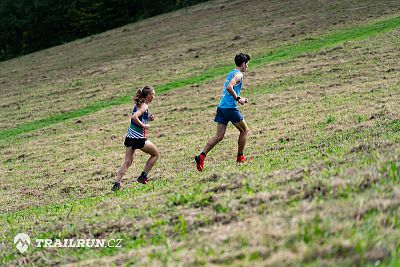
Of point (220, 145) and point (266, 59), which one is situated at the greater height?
point (266, 59)

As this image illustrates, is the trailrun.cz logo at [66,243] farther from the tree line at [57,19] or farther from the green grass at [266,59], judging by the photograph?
the tree line at [57,19]

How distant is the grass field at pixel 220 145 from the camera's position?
500 cm

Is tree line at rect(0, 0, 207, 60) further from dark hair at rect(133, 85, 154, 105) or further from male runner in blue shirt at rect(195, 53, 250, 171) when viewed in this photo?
dark hair at rect(133, 85, 154, 105)

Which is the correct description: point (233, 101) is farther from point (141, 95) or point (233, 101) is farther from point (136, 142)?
point (136, 142)

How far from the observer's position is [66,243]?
6512 mm

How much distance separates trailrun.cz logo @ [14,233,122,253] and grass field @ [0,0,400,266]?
0.10m

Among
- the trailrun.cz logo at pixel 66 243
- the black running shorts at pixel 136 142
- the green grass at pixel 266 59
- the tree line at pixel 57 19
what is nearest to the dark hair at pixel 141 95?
the black running shorts at pixel 136 142

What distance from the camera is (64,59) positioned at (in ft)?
135

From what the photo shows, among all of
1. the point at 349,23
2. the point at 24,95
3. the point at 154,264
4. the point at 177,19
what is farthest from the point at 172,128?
the point at 177,19

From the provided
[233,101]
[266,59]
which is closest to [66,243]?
[233,101]

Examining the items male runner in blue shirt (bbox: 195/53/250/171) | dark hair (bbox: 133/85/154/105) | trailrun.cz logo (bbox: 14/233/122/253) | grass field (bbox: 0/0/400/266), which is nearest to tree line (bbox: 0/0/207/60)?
grass field (bbox: 0/0/400/266)

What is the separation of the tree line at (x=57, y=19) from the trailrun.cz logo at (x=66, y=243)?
57036 millimetres

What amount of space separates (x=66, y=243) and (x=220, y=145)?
8663 millimetres

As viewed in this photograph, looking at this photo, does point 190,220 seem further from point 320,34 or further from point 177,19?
point 177,19
